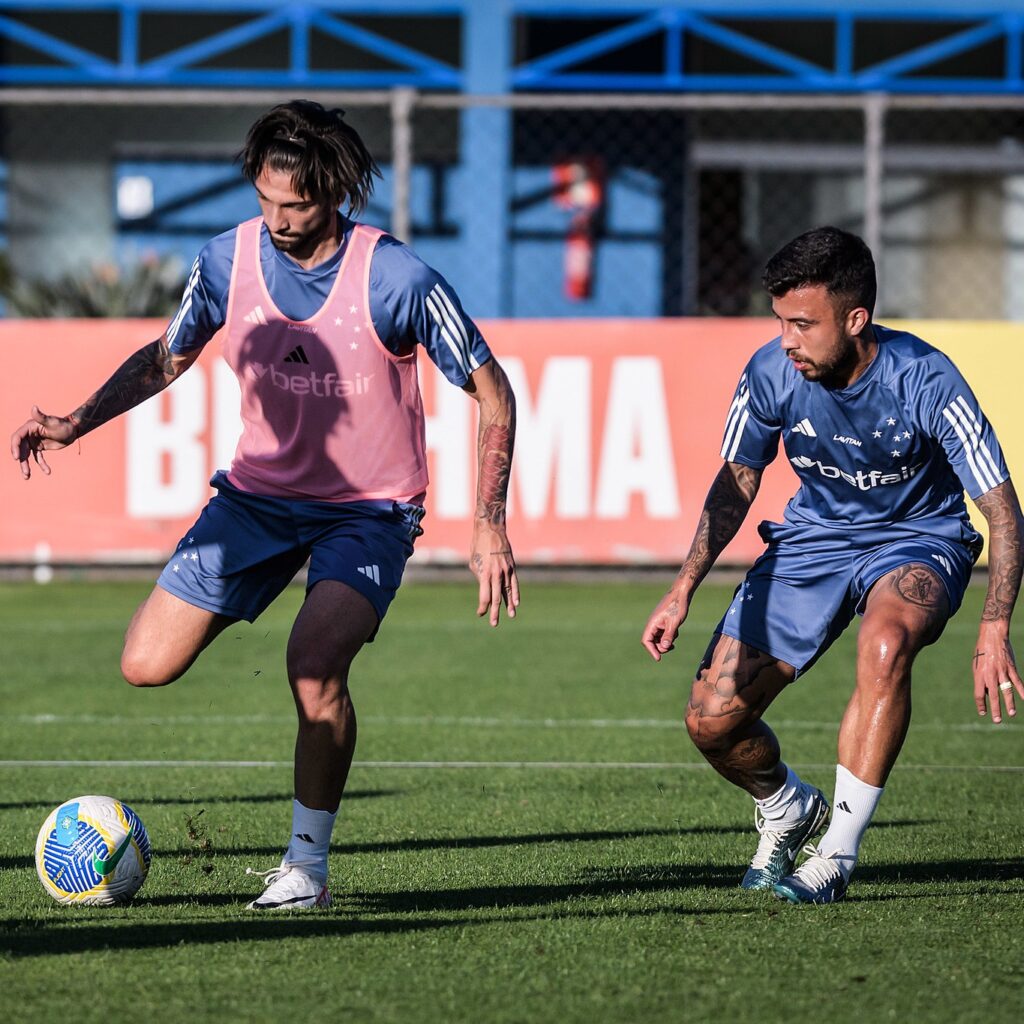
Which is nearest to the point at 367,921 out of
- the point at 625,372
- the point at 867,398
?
the point at 867,398

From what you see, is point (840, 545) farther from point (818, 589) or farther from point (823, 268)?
point (823, 268)

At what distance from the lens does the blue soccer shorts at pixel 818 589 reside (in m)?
5.50

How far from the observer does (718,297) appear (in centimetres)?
2070

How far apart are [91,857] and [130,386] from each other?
1479 millimetres

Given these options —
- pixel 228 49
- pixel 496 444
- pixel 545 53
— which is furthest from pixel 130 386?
pixel 228 49

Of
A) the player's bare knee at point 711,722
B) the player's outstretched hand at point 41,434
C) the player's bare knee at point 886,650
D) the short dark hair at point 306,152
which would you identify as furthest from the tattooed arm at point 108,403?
the player's bare knee at point 886,650

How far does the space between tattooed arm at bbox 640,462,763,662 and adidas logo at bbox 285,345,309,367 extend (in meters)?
1.24

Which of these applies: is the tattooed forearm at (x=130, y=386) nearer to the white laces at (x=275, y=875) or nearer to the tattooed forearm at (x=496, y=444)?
the tattooed forearm at (x=496, y=444)

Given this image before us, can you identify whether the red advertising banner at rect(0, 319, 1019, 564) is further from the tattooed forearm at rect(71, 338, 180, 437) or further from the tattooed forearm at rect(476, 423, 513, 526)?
the tattooed forearm at rect(476, 423, 513, 526)

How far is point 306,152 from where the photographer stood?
5.09 meters

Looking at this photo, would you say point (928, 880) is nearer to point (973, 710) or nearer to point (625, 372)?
point (973, 710)

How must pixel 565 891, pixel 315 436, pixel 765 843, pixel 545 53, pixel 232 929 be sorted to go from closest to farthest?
1. pixel 232 929
2. pixel 565 891
3. pixel 315 436
4. pixel 765 843
5. pixel 545 53

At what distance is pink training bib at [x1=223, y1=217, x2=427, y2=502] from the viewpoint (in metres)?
5.33

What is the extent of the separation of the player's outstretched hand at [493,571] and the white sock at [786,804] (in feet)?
3.53
